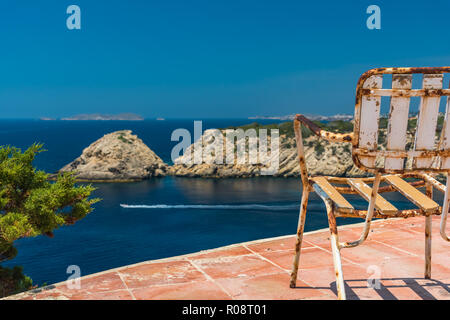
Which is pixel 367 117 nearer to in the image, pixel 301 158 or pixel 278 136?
pixel 301 158

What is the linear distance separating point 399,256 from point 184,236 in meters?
28.5

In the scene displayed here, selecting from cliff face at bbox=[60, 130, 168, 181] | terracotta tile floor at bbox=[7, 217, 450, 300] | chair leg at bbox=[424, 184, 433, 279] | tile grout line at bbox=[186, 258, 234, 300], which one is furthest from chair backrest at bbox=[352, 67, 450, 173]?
cliff face at bbox=[60, 130, 168, 181]

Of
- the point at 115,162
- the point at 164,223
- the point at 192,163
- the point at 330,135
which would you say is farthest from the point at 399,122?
the point at 192,163

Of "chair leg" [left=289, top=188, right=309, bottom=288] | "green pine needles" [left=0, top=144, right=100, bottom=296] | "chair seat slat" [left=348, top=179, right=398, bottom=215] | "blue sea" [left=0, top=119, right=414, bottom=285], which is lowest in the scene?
"blue sea" [left=0, top=119, right=414, bottom=285]

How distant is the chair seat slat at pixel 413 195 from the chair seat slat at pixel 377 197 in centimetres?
16

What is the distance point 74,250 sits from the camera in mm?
27172

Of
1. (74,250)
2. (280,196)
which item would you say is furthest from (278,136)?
(74,250)

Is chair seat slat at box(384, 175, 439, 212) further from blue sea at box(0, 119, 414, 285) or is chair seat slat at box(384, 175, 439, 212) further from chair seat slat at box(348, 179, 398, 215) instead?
blue sea at box(0, 119, 414, 285)

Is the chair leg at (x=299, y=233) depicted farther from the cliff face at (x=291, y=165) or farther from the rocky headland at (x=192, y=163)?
the cliff face at (x=291, y=165)

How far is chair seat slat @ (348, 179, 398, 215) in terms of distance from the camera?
251 centimetres

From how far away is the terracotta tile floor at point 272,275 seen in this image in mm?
3170

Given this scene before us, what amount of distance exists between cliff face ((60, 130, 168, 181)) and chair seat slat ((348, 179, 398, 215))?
5876 centimetres

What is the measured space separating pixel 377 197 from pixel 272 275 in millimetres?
1267

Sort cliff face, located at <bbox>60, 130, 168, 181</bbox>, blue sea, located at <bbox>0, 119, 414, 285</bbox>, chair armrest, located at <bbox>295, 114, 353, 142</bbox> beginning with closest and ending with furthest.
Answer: chair armrest, located at <bbox>295, 114, 353, 142</bbox>, blue sea, located at <bbox>0, 119, 414, 285</bbox>, cliff face, located at <bbox>60, 130, 168, 181</bbox>
